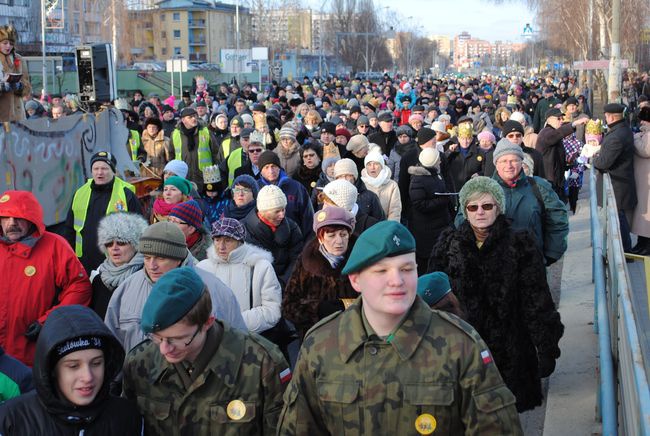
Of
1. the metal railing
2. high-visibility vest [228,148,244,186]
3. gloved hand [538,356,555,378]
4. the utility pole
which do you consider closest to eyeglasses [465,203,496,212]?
the metal railing

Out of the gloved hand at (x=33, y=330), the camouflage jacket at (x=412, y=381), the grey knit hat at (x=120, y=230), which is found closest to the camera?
the camouflage jacket at (x=412, y=381)

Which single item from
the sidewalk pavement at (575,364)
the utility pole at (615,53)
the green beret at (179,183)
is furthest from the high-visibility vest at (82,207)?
the utility pole at (615,53)

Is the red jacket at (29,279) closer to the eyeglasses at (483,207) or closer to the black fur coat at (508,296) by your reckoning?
the black fur coat at (508,296)

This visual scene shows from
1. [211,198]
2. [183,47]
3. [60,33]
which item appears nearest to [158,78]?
[60,33]

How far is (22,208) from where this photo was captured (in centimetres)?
564

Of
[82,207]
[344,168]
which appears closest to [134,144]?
[344,168]

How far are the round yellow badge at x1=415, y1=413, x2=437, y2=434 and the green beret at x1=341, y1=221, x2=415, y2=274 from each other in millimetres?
508

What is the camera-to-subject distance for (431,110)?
2142 centimetres

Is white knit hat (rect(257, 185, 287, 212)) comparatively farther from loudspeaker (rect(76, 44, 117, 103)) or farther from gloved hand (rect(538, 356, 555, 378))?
loudspeaker (rect(76, 44, 117, 103))

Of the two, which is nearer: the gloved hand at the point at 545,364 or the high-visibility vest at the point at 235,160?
the gloved hand at the point at 545,364

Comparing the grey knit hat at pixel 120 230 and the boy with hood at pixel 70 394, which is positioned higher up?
the grey knit hat at pixel 120 230

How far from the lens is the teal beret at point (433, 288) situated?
15.2 feet

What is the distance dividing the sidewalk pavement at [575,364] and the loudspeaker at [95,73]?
7458 millimetres

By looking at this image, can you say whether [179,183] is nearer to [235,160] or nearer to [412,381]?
A: [235,160]
